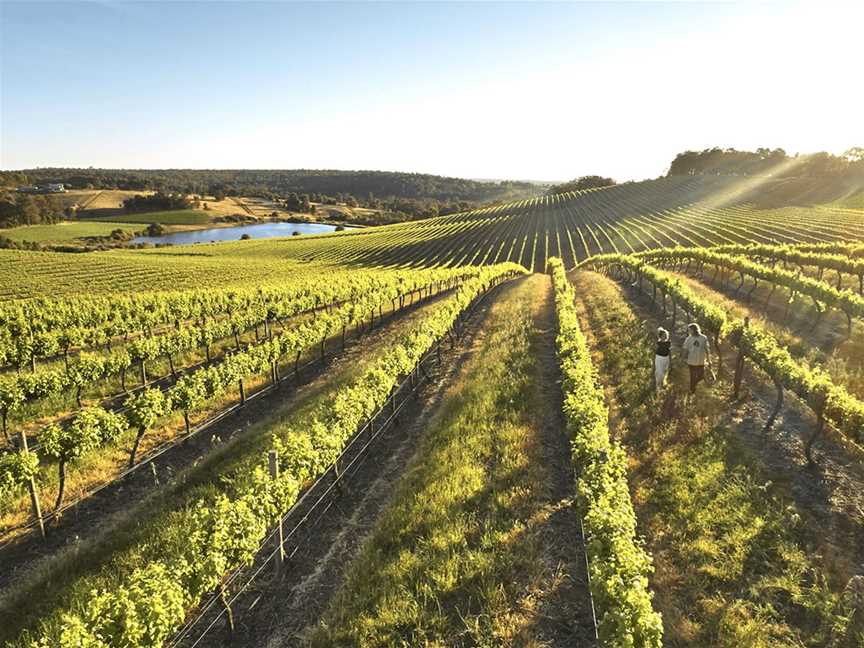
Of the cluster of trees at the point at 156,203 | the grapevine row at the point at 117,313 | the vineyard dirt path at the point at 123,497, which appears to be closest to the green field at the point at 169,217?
the cluster of trees at the point at 156,203

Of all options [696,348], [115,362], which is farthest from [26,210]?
[696,348]

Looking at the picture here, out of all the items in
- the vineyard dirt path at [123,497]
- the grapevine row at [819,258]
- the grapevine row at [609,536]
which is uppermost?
the grapevine row at [819,258]

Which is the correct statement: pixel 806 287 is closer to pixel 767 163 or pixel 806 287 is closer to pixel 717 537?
pixel 717 537

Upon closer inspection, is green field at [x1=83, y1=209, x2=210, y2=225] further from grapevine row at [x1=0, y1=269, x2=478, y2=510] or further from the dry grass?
the dry grass

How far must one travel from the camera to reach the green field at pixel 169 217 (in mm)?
140750

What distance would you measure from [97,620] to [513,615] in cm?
582

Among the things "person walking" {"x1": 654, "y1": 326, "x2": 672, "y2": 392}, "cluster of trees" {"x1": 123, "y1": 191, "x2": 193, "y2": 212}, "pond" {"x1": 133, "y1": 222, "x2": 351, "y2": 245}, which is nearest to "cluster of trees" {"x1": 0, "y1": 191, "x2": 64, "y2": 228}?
"pond" {"x1": 133, "y1": 222, "x2": 351, "y2": 245}

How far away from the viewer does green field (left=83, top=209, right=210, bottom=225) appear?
140750mm

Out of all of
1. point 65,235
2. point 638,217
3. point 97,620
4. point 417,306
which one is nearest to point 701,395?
point 97,620

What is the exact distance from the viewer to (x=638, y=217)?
9781 centimetres

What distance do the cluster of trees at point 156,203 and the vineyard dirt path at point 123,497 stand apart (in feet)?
557

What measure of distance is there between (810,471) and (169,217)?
170456mm

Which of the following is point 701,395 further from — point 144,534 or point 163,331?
point 163,331

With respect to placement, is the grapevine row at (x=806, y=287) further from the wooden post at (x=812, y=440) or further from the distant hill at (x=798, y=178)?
the distant hill at (x=798, y=178)
